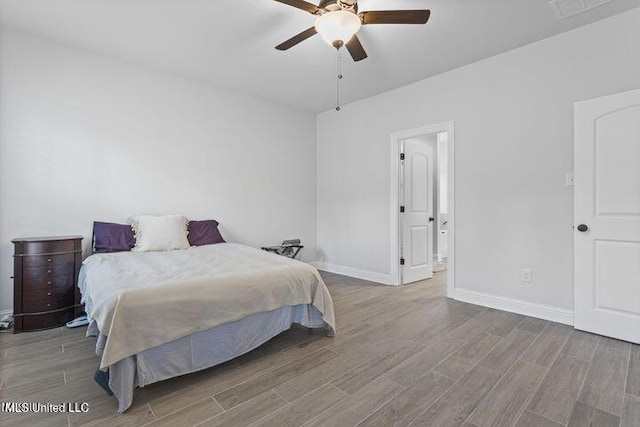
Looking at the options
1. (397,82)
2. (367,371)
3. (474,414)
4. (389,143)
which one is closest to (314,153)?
(389,143)

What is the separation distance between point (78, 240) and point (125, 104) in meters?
1.62

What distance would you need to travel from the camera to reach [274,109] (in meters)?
4.77

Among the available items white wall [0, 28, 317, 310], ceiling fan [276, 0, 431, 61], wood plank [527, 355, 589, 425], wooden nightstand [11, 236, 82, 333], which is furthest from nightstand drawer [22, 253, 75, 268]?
wood plank [527, 355, 589, 425]

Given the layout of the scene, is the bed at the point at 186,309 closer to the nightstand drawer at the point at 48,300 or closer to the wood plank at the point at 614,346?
the nightstand drawer at the point at 48,300

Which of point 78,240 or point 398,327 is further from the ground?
point 78,240

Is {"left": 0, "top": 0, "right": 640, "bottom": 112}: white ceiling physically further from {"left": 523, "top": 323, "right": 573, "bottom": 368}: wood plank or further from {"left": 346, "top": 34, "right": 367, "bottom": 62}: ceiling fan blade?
{"left": 523, "top": 323, "right": 573, "bottom": 368}: wood plank

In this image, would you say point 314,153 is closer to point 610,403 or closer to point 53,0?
point 53,0

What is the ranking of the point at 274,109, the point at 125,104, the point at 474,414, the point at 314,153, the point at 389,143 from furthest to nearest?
the point at 314,153 → the point at 274,109 → the point at 389,143 → the point at 125,104 → the point at 474,414

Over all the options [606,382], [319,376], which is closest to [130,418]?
[319,376]

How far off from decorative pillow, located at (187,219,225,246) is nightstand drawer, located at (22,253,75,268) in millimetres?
1138

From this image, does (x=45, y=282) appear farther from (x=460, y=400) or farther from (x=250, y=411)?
(x=460, y=400)

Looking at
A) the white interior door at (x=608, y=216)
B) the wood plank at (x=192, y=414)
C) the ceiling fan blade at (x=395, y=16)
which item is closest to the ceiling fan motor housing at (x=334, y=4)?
the ceiling fan blade at (x=395, y=16)

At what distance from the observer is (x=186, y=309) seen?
1817 millimetres

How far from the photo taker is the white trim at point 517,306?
2814 mm
